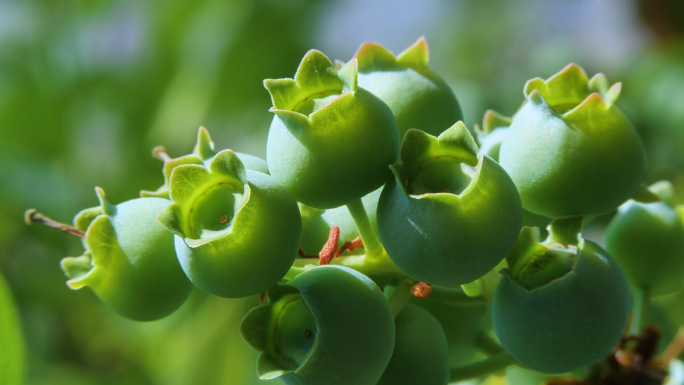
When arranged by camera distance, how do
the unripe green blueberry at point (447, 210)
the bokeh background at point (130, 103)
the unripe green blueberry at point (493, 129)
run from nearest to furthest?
the unripe green blueberry at point (447, 210)
the unripe green blueberry at point (493, 129)
the bokeh background at point (130, 103)

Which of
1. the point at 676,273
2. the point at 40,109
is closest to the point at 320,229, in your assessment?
the point at 676,273

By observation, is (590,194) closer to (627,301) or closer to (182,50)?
(627,301)

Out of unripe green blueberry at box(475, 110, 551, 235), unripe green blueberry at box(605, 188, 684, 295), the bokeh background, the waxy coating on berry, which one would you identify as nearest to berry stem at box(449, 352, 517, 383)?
unripe green blueberry at box(475, 110, 551, 235)

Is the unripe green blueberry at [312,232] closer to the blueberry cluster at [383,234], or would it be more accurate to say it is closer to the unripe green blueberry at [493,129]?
the blueberry cluster at [383,234]

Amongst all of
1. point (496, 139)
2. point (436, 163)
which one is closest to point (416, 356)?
point (436, 163)

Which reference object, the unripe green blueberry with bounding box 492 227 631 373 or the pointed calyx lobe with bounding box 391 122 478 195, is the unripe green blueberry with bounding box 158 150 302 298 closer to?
the pointed calyx lobe with bounding box 391 122 478 195

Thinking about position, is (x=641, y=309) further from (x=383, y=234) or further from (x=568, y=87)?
(x=383, y=234)

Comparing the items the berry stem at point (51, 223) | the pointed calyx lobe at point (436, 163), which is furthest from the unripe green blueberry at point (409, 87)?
the berry stem at point (51, 223)

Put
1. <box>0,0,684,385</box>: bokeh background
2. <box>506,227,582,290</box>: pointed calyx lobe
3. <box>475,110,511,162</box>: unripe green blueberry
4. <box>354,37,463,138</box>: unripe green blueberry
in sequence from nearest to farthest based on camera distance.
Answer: <box>506,227,582,290</box>: pointed calyx lobe
<box>354,37,463,138</box>: unripe green blueberry
<box>475,110,511,162</box>: unripe green blueberry
<box>0,0,684,385</box>: bokeh background
